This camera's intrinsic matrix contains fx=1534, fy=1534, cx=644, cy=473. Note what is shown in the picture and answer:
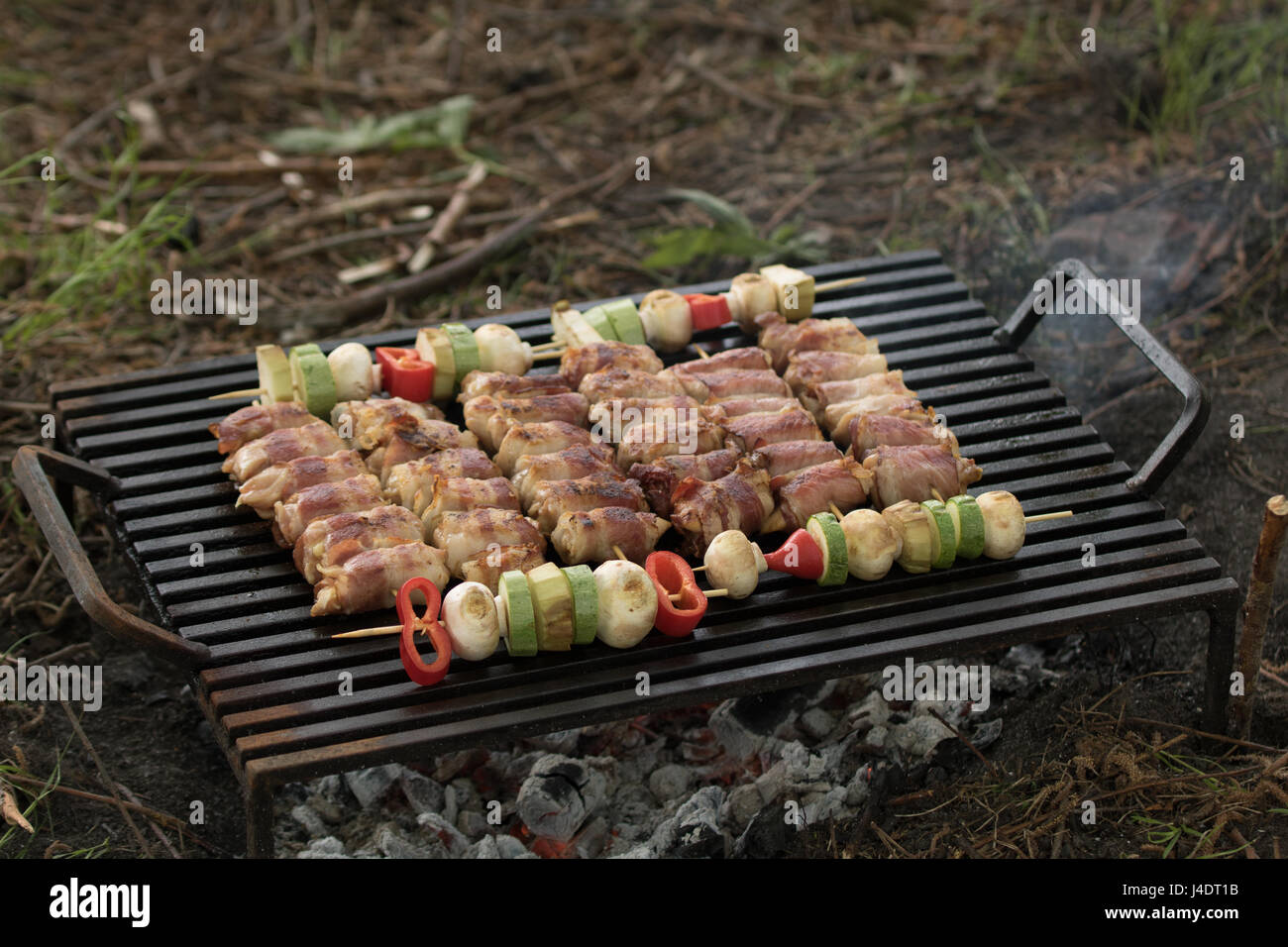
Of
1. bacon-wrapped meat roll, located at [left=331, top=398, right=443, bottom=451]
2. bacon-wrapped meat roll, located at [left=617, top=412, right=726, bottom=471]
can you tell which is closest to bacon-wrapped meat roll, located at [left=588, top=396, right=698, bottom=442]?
bacon-wrapped meat roll, located at [left=617, top=412, right=726, bottom=471]

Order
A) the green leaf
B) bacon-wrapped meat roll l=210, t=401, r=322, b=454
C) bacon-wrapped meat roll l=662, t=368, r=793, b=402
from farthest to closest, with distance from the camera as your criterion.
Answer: the green leaf → bacon-wrapped meat roll l=662, t=368, r=793, b=402 → bacon-wrapped meat roll l=210, t=401, r=322, b=454

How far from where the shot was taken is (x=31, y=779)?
5.67 meters

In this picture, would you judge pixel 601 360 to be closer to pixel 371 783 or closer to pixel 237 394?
pixel 237 394

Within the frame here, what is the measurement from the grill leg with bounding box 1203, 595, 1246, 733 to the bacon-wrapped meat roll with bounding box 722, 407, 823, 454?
1.64 m

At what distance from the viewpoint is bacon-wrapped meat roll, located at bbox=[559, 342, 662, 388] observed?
6398 mm

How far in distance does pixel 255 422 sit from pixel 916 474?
2.60m

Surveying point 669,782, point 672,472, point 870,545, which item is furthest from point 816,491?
point 669,782

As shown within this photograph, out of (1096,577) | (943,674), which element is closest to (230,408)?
(943,674)

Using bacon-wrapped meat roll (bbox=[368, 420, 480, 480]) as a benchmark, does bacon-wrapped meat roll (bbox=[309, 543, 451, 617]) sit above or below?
below

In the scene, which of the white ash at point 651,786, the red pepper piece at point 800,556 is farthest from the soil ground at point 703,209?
the red pepper piece at point 800,556

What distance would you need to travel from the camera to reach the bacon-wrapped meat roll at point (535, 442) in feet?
19.5

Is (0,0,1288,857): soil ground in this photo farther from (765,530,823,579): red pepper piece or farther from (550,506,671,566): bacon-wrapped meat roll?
(550,506,671,566): bacon-wrapped meat roll

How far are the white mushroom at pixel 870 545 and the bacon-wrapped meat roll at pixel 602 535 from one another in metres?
0.71

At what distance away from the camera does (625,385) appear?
20.5 feet
